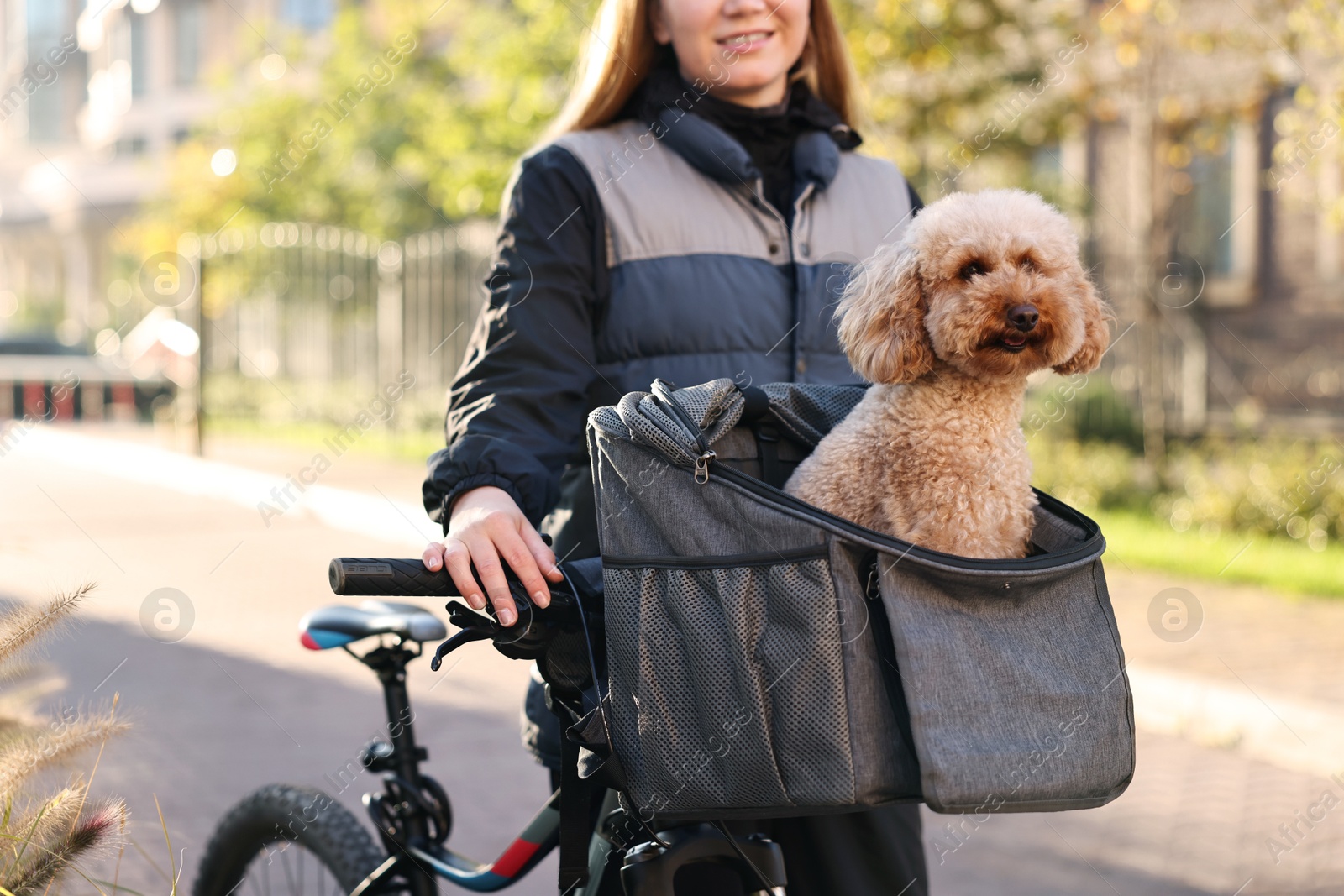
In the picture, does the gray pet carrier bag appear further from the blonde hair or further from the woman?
the blonde hair

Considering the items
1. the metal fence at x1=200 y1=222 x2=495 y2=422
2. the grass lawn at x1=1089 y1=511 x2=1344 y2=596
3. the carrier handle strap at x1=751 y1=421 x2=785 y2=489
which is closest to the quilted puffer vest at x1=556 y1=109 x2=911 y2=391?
the carrier handle strap at x1=751 y1=421 x2=785 y2=489

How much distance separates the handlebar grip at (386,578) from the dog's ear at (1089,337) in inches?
39.1

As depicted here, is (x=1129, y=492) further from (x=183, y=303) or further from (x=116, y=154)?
(x=116, y=154)

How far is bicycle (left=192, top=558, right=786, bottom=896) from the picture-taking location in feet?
5.71

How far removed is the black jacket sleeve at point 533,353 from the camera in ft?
6.30

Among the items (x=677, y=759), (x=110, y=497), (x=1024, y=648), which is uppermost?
(x=1024, y=648)

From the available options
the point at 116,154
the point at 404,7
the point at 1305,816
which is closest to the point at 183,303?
the point at 404,7

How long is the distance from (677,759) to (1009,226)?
3.21 ft

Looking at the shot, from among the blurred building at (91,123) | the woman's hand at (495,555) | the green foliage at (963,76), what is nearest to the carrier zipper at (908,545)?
the woman's hand at (495,555)

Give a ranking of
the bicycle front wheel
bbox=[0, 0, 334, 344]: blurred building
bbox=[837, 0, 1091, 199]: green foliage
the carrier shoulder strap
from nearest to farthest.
→ the carrier shoulder strap → the bicycle front wheel → bbox=[837, 0, 1091, 199]: green foliage → bbox=[0, 0, 334, 344]: blurred building

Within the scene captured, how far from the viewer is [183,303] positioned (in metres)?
19.5

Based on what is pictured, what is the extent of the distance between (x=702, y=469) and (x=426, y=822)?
127 cm

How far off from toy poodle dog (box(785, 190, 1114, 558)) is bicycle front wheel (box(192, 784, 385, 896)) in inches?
50.6

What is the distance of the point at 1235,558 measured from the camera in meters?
9.06
